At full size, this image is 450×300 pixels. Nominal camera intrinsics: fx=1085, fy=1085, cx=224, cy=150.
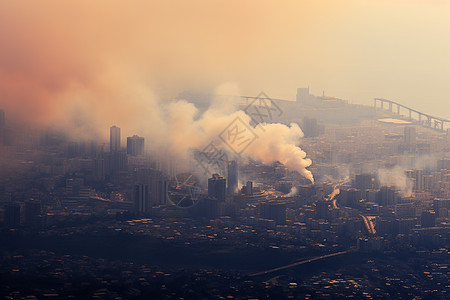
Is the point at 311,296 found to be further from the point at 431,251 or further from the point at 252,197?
the point at 252,197

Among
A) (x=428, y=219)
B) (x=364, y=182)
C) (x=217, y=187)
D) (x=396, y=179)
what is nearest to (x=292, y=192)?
(x=364, y=182)

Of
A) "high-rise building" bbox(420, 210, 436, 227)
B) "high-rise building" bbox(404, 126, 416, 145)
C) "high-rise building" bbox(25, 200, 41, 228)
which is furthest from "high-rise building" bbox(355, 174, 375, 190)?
"high-rise building" bbox(25, 200, 41, 228)

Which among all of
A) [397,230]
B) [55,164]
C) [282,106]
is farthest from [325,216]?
[282,106]

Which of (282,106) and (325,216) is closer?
(325,216)

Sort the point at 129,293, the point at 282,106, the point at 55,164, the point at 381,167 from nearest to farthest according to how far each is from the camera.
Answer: the point at 129,293
the point at 55,164
the point at 381,167
the point at 282,106

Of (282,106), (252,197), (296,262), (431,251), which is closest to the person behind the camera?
(296,262)

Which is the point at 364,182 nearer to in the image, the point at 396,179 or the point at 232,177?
the point at 396,179

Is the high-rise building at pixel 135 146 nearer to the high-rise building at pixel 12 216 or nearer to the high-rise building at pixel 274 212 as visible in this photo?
the high-rise building at pixel 274 212
